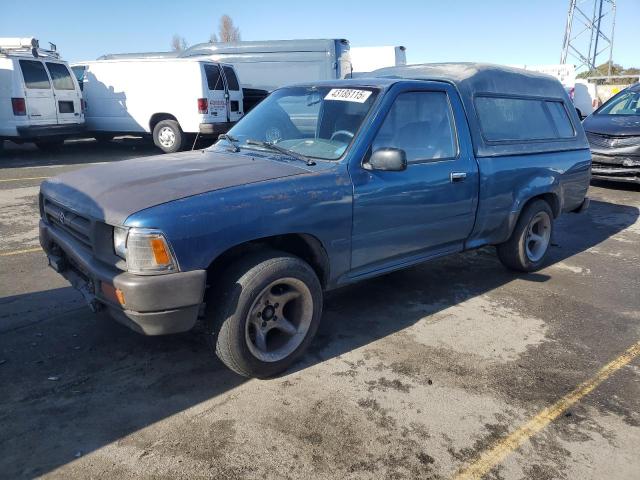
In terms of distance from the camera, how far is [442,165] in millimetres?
4023

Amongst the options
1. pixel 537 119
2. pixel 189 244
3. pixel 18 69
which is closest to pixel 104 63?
pixel 18 69

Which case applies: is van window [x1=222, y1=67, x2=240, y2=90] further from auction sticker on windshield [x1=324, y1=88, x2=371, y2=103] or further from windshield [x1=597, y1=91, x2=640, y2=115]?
auction sticker on windshield [x1=324, y1=88, x2=371, y2=103]

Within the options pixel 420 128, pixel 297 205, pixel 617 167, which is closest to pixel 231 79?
pixel 617 167

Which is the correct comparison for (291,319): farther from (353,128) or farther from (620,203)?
(620,203)

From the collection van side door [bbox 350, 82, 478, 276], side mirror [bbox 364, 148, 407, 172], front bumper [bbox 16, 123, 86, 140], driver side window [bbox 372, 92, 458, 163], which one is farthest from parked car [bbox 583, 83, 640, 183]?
front bumper [bbox 16, 123, 86, 140]

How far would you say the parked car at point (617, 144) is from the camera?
29.8ft

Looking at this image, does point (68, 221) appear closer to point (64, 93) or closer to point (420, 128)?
point (420, 128)

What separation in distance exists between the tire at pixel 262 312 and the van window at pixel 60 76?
10.8 metres

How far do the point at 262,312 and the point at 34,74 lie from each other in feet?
35.1

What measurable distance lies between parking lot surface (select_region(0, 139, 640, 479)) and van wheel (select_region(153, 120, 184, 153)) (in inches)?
331

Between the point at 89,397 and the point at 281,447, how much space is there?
1.17 meters

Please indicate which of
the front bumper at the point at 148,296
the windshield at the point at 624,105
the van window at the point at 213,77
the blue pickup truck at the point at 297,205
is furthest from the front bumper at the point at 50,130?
the windshield at the point at 624,105

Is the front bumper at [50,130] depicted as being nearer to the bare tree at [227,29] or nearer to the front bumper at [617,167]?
the front bumper at [617,167]

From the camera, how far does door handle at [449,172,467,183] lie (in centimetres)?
405
